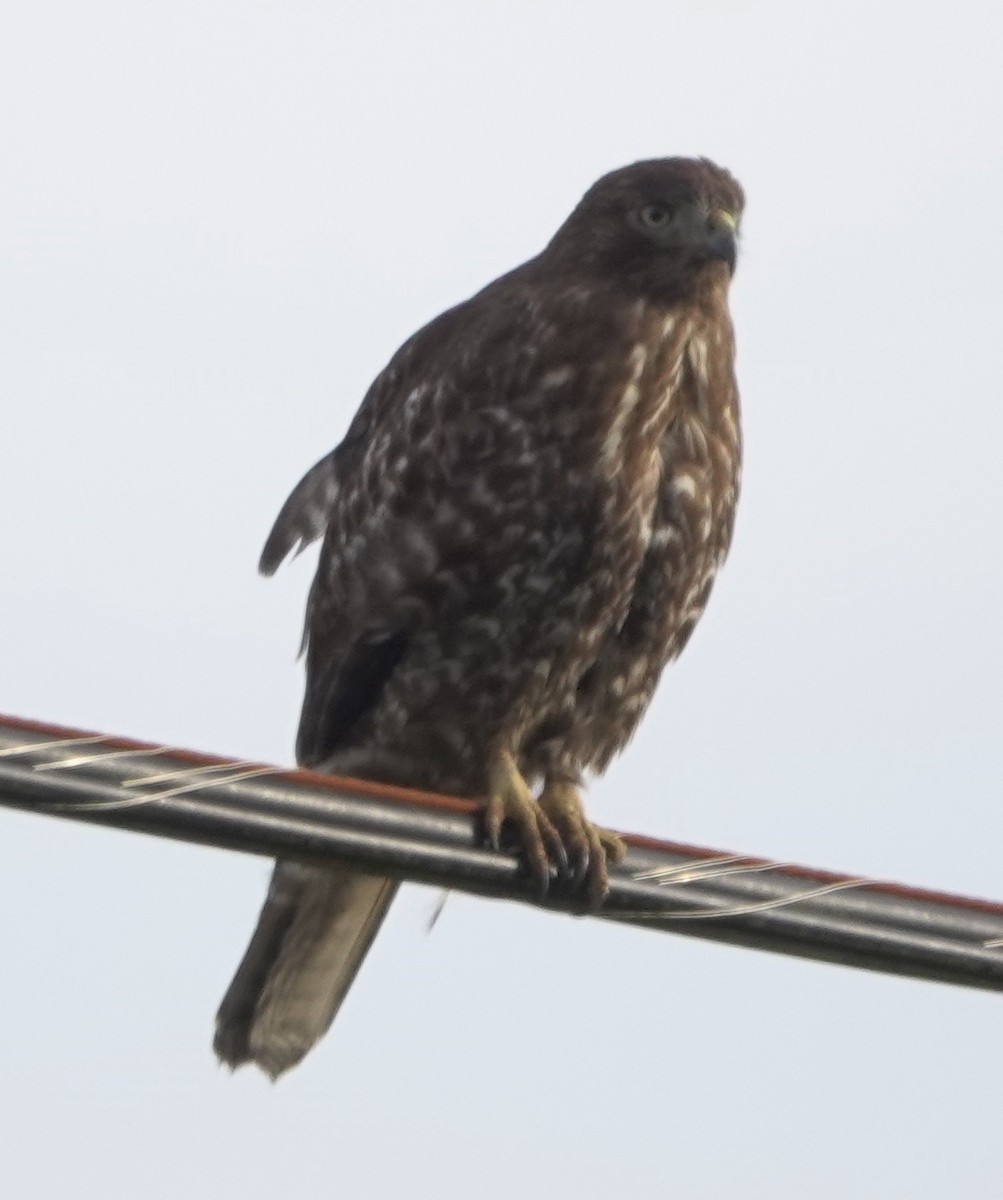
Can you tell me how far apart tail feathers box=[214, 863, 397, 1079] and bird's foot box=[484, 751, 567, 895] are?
1.42 feet

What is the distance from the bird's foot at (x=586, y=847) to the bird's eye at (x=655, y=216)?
152 centimetres

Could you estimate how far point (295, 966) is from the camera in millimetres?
6562

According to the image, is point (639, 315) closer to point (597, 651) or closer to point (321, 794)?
point (597, 651)

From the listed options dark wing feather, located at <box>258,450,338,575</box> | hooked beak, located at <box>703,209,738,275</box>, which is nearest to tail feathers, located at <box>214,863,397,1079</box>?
dark wing feather, located at <box>258,450,338,575</box>

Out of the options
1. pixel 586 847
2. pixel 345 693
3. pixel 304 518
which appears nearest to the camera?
pixel 586 847

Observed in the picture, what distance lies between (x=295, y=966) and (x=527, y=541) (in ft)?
3.75

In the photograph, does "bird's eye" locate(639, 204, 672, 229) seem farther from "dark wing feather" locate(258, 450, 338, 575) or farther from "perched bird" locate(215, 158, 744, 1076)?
"dark wing feather" locate(258, 450, 338, 575)

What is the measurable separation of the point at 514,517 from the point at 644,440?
36cm

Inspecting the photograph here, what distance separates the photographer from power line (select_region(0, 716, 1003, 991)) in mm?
4312

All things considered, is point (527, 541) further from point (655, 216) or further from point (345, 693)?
point (655, 216)

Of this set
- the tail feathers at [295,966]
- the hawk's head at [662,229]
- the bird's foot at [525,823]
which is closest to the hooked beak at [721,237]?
the hawk's head at [662,229]

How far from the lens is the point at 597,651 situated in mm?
6730

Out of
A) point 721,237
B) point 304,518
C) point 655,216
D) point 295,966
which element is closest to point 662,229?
point 655,216

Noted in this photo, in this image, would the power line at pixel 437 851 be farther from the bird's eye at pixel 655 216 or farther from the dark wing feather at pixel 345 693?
the bird's eye at pixel 655 216
